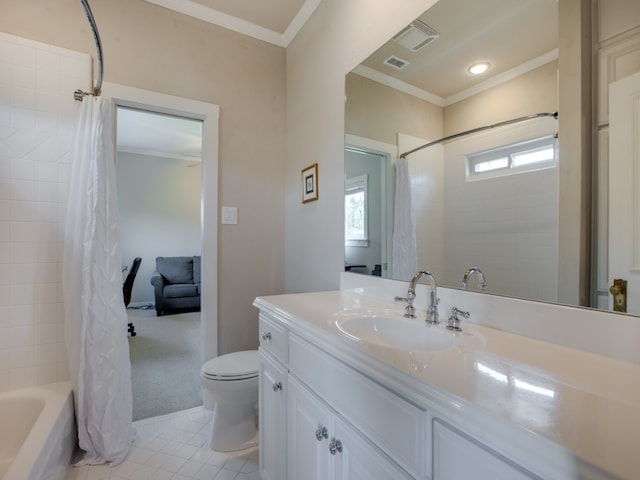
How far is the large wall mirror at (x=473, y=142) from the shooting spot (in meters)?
0.91

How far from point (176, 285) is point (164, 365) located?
2.32 m

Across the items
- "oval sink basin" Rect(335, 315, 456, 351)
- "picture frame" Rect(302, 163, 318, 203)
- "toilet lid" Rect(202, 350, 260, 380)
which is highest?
"picture frame" Rect(302, 163, 318, 203)

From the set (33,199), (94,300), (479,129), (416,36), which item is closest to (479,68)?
(479,129)

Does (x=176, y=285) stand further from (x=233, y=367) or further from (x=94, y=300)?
(x=233, y=367)

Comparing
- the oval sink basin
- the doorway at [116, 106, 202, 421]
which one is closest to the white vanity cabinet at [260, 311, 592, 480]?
the oval sink basin

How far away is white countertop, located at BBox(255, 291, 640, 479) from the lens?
0.40m

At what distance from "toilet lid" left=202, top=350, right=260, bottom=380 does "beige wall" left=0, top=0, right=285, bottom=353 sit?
388 millimetres

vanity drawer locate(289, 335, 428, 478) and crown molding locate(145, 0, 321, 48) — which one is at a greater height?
crown molding locate(145, 0, 321, 48)

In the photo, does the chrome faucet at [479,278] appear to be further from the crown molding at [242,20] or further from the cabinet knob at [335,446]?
the crown molding at [242,20]

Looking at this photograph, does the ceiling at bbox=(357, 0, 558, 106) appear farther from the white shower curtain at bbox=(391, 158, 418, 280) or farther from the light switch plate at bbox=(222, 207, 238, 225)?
the light switch plate at bbox=(222, 207, 238, 225)

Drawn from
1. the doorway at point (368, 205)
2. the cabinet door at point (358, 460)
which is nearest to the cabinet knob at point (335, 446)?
the cabinet door at point (358, 460)

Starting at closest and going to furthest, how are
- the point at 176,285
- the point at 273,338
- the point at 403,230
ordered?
the point at 273,338 → the point at 403,230 → the point at 176,285

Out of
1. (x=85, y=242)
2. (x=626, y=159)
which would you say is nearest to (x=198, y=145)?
(x=85, y=242)

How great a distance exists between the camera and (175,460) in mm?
1601
